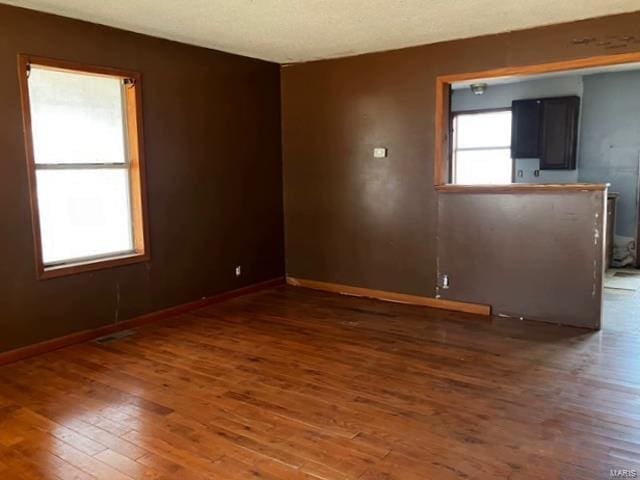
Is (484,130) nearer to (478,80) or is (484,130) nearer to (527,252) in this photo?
(478,80)

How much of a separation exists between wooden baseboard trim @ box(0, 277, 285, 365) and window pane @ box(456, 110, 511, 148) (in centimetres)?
418


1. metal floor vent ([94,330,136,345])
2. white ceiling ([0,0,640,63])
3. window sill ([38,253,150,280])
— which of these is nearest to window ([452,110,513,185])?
white ceiling ([0,0,640,63])

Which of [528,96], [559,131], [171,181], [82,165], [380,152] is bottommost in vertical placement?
[171,181]

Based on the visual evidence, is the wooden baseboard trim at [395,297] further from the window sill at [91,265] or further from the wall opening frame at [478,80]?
the window sill at [91,265]

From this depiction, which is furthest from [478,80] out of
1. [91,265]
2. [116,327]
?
[116,327]

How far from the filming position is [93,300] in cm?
412

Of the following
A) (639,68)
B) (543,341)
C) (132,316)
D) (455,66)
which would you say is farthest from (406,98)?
(639,68)

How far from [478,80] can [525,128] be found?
2.95 m

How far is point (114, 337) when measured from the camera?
4.14 metres

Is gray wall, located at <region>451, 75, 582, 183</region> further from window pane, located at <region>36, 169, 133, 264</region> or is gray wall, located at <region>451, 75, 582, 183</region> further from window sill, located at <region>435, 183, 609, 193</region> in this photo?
Result: window pane, located at <region>36, 169, 133, 264</region>

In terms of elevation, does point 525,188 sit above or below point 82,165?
below

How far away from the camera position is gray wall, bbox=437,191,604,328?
4168 millimetres

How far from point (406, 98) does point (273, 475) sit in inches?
148

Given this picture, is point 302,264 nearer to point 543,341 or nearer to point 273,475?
point 543,341
